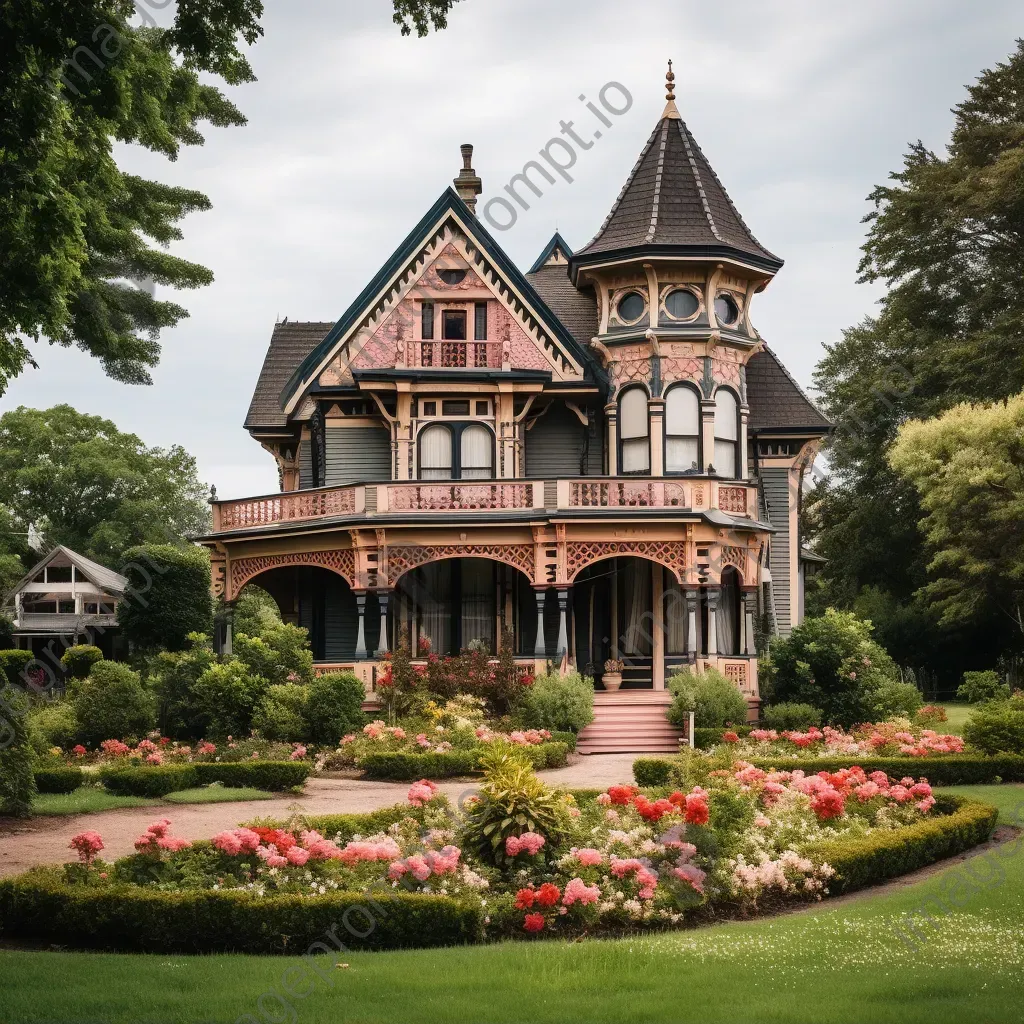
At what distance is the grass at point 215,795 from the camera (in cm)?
2114

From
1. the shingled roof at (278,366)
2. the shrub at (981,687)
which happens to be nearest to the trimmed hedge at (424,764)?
the shrub at (981,687)

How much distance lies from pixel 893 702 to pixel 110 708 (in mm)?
15821

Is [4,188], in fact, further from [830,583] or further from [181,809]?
[830,583]

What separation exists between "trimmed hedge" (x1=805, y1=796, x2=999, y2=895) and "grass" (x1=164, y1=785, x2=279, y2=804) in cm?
953

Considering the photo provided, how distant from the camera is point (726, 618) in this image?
111 ft

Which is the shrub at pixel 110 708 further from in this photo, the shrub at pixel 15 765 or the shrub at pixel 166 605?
the shrub at pixel 166 605

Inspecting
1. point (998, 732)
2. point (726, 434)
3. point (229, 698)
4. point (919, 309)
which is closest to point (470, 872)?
point (998, 732)

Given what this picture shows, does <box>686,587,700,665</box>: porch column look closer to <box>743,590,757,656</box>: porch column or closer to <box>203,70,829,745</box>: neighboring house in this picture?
<box>203,70,829,745</box>: neighboring house

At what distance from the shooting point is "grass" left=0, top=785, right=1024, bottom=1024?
9.70 m

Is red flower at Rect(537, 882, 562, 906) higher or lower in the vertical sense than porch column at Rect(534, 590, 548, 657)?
lower

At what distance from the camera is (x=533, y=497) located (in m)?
30.4

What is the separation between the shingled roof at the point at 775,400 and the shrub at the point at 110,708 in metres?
16.3

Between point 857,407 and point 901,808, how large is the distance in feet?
116

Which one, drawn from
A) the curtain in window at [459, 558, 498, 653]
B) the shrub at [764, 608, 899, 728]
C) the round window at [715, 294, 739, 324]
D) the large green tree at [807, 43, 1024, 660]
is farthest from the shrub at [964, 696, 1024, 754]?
the large green tree at [807, 43, 1024, 660]
